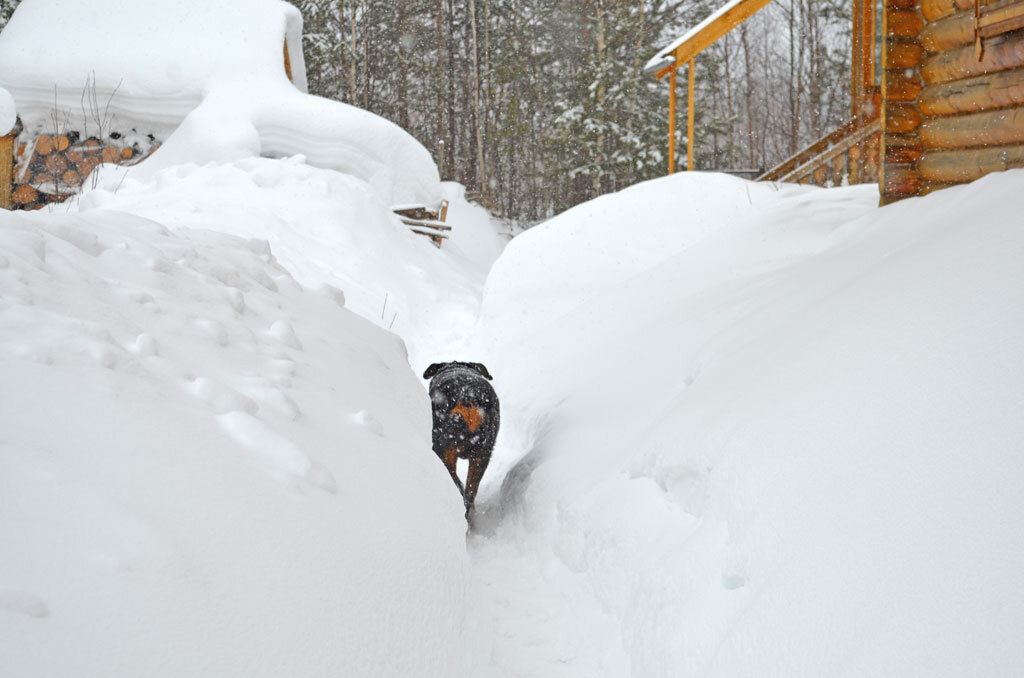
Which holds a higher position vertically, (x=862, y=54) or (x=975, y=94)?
(x=862, y=54)

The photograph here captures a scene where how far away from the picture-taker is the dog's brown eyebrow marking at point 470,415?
4.19m

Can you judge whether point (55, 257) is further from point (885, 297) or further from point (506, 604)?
point (885, 297)

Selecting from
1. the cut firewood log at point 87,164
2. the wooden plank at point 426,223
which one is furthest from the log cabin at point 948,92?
the cut firewood log at point 87,164

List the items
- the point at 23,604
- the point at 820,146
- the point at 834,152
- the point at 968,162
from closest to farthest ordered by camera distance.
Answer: the point at 23,604 < the point at 968,162 < the point at 834,152 < the point at 820,146

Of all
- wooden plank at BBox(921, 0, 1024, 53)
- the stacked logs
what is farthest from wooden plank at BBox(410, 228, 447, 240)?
wooden plank at BBox(921, 0, 1024, 53)

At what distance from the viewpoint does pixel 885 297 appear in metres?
2.85

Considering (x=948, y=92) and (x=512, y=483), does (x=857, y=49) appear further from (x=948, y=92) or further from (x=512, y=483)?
(x=512, y=483)

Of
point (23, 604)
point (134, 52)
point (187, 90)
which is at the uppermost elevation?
point (134, 52)

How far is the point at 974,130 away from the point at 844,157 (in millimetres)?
5323

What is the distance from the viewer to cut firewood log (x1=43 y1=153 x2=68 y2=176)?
34.6 ft

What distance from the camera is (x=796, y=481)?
2176 millimetres

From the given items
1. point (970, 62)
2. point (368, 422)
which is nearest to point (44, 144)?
point (368, 422)

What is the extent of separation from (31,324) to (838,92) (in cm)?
2353

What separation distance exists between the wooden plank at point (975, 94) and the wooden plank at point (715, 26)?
4524 millimetres
